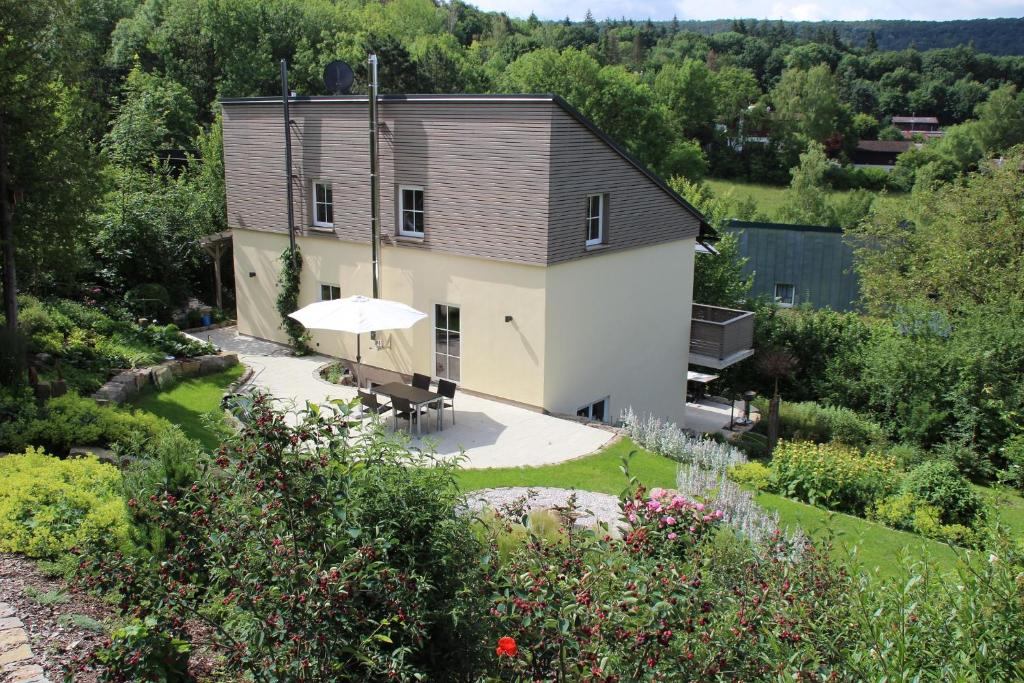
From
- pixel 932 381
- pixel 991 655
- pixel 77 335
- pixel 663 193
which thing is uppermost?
pixel 663 193

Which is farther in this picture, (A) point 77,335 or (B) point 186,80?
(B) point 186,80

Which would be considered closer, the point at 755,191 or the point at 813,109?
the point at 755,191

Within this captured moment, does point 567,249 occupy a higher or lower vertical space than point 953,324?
higher

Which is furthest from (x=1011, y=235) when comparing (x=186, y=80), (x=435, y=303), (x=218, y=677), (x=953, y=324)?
(x=186, y=80)

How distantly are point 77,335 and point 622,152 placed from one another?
1109 cm

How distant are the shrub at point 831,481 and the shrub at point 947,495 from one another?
2.06 ft

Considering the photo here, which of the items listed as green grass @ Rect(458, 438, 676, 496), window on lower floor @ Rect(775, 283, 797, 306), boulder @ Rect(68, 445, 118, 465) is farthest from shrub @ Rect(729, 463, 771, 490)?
window on lower floor @ Rect(775, 283, 797, 306)

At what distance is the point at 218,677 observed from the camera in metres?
5.61

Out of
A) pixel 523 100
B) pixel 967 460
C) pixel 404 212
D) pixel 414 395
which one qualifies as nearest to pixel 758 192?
pixel 967 460

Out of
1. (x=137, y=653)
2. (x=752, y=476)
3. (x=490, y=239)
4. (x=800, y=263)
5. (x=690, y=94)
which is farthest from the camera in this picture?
(x=690, y=94)

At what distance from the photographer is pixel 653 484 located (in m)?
13.1

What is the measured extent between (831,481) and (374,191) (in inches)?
416

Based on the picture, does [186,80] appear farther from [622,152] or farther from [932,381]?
[932,381]

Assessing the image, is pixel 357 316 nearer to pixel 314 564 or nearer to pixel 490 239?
pixel 490 239
